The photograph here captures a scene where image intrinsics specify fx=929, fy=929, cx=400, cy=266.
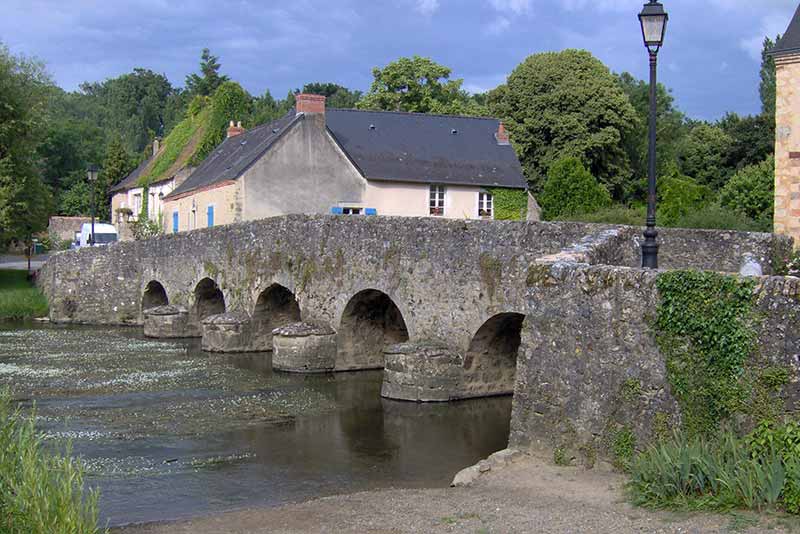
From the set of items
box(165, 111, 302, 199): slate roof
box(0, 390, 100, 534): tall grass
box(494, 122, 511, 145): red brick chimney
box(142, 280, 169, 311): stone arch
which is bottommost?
box(0, 390, 100, 534): tall grass

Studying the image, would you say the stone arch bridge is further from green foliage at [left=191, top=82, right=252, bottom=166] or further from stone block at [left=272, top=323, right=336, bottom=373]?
green foliage at [left=191, top=82, right=252, bottom=166]

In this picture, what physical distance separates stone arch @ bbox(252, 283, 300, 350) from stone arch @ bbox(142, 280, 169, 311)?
789 cm

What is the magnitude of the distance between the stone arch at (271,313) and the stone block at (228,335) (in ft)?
0.70

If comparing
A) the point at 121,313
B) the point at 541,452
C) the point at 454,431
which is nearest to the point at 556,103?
the point at 121,313

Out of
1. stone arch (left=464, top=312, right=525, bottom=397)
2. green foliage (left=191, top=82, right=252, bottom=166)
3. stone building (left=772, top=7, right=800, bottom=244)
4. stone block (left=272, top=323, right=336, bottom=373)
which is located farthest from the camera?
green foliage (left=191, top=82, right=252, bottom=166)

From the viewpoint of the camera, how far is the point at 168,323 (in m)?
25.3

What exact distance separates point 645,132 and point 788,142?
36.0 m

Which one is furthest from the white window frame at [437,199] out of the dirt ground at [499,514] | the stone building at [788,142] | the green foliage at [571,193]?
the dirt ground at [499,514]

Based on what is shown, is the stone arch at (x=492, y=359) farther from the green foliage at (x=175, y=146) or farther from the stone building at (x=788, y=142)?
the green foliage at (x=175, y=146)

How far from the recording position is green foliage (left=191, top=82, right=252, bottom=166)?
39.2m

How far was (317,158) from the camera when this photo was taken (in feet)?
99.1

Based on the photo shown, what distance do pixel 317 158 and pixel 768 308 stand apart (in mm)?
24142

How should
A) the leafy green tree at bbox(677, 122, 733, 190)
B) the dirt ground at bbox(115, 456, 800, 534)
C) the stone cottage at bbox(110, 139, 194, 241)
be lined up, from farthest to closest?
the leafy green tree at bbox(677, 122, 733, 190), the stone cottage at bbox(110, 139, 194, 241), the dirt ground at bbox(115, 456, 800, 534)

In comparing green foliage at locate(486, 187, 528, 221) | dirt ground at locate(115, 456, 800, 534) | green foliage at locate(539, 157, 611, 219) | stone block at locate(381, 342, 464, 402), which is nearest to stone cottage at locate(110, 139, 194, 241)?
green foliage at locate(486, 187, 528, 221)
